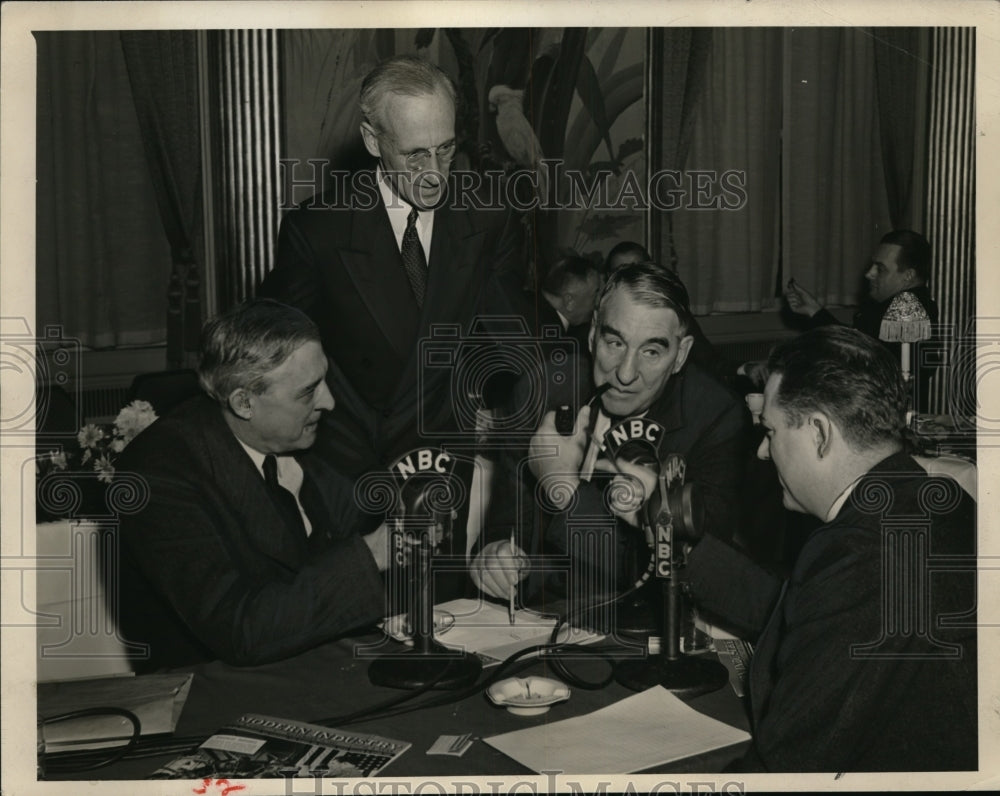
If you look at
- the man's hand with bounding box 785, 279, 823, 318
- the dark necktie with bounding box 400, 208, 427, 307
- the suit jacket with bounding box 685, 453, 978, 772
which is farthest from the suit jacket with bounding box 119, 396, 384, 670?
the man's hand with bounding box 785, 279, 823, 318

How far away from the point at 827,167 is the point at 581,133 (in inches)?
25.9

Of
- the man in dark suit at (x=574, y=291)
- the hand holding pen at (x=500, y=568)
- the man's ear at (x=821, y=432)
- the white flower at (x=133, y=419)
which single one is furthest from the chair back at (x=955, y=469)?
the white flower at (x=133, y=419)

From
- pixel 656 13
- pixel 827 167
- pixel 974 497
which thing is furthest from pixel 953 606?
pixel 656 13

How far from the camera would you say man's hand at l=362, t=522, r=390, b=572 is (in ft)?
9.07

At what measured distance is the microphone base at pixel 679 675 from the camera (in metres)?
2.63

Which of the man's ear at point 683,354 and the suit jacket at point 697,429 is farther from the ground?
the man's ear at point 683,354

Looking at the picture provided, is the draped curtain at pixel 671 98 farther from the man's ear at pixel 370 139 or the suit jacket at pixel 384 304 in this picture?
the man's ear at pixel 370 139

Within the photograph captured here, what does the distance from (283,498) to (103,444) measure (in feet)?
1.60

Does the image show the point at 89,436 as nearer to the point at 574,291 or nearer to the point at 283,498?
the point at 283,498

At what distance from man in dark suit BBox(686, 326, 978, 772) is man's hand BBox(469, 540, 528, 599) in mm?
449

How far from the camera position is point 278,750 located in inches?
103

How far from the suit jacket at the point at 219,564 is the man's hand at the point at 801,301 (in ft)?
4.13

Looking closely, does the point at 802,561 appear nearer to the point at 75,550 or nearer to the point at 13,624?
the point at 75,550

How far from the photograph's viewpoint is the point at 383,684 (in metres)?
2.63
